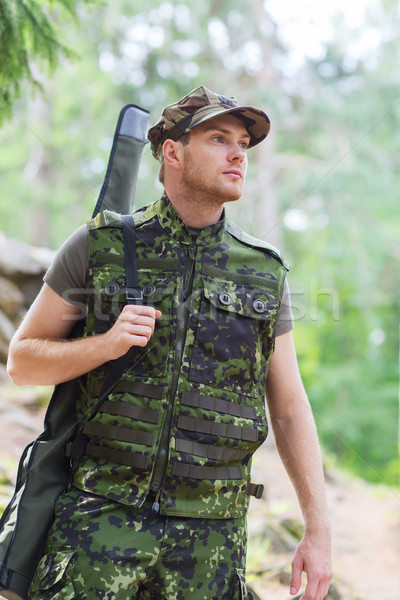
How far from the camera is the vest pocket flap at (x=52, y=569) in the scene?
206 cm

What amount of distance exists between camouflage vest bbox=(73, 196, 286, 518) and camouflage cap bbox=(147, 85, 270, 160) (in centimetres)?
36

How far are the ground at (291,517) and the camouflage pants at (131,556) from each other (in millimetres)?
2651

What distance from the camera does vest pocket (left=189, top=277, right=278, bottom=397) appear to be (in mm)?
2342

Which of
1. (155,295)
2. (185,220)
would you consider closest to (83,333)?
(155,295)

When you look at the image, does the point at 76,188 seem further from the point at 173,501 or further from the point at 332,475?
the point at 173,501

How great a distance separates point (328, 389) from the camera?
22.5 m

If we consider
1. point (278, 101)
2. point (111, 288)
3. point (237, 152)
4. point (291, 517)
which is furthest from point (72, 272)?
point (278, 101)

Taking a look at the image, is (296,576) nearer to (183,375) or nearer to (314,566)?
(314,566)

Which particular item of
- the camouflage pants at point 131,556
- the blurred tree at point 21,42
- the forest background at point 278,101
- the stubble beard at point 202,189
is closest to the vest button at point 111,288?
the stubble beard at point 202,189

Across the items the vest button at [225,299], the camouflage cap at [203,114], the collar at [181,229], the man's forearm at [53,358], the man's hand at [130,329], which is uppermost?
the camouflage cap at [203,114]

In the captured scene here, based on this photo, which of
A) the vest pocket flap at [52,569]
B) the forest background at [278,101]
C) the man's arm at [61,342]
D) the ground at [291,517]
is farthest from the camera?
the forest background at [278,101]

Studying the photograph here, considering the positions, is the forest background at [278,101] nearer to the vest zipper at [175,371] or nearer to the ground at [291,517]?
the ground at [291,517]

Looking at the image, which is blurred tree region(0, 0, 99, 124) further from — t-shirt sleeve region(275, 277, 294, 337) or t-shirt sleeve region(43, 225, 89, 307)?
t-shirt sleeve region(275, 277, 294, 337)

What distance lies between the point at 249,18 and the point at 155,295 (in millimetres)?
13190
